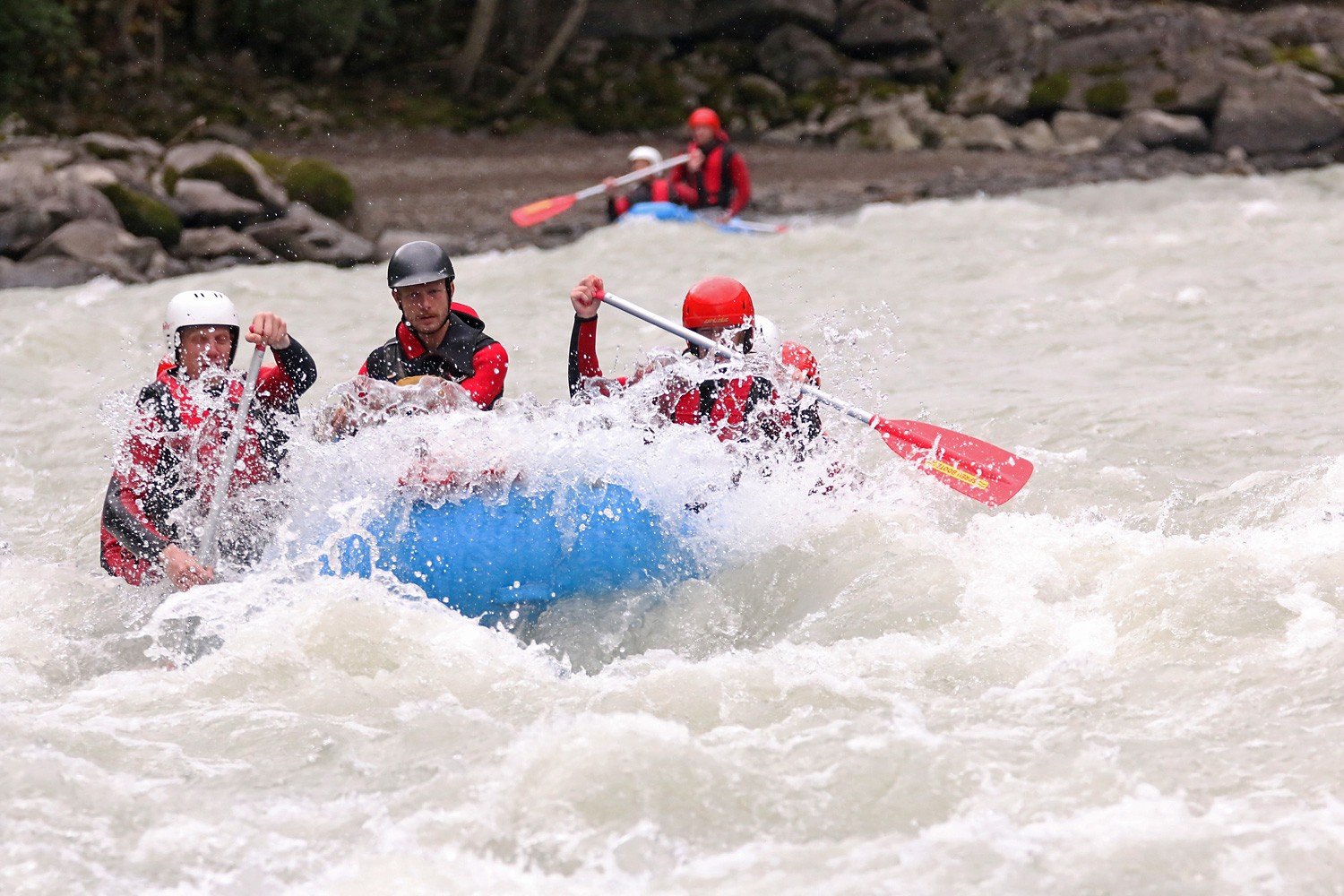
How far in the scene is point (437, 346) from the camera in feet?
17.7

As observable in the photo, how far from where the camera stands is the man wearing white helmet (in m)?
5.18

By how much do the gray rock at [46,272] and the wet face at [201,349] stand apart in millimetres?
7479

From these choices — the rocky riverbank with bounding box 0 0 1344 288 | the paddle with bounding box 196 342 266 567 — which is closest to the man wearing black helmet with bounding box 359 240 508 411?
the paddle with bounding box 196 342 266 567

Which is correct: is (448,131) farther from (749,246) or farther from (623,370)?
(623,370)

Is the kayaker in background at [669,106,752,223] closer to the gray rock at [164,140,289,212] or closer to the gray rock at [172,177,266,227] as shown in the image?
the gray rock at [164,140,289,212]

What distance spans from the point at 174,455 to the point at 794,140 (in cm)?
1662

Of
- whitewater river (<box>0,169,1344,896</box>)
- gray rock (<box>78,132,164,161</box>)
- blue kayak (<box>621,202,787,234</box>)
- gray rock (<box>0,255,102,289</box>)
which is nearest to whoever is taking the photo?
whitewater river (<box>0,169,1344,896</box>)

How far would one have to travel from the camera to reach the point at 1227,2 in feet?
78.3

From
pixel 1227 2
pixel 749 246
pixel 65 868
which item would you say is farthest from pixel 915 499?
pixel 1227 2

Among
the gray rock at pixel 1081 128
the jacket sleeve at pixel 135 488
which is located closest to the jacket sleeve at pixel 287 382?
the jacket sleeve at pixel 135 488

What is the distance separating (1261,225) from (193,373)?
10.5 metres

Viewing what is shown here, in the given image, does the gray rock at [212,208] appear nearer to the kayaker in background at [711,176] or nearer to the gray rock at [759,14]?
the kayaker in background at [711,176]

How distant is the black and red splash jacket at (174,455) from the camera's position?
517cm

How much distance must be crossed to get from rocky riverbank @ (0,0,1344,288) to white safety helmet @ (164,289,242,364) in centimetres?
748
